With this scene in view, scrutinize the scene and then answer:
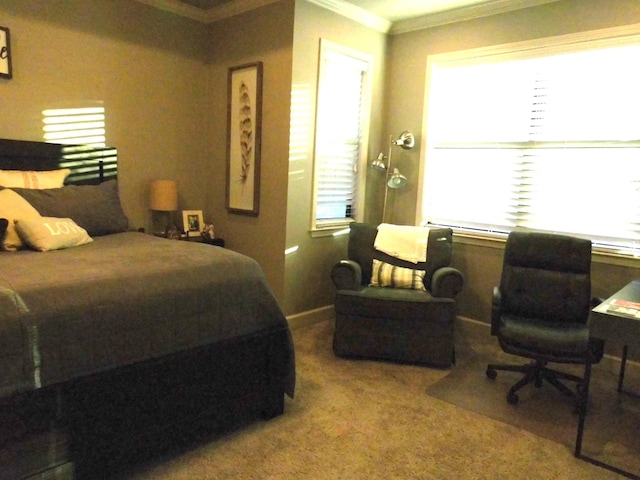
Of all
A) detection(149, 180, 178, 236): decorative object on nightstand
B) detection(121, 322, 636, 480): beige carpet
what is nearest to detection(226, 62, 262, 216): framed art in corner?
detection(149, 180, 178, 236): decorative object on nightstand

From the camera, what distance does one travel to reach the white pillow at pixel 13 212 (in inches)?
101

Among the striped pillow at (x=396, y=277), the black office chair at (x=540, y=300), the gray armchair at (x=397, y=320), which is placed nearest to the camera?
the black office chair at (x=540, y=300)

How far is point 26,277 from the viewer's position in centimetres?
188

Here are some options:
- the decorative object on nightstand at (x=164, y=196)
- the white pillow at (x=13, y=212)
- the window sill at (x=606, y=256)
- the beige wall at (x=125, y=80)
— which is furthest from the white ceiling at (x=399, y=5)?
the white pillow at (x=13, y=212)

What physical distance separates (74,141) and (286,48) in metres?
1.74

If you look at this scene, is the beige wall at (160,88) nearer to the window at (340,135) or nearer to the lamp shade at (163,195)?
the lamp shade at (163,195)

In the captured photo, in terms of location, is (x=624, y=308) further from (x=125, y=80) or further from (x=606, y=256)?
(x=125, y=80)

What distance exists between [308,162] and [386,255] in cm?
98

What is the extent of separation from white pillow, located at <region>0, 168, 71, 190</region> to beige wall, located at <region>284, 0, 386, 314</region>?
1.65 metres

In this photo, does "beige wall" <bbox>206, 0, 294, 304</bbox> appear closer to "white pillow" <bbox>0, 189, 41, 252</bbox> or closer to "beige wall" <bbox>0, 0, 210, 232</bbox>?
"beige wall" <bbox>0, 0, 210, 232</bbox>

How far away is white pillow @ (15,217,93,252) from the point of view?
2.54m

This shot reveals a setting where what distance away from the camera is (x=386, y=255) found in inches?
151

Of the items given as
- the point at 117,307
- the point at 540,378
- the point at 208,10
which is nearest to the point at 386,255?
the point at 540,378

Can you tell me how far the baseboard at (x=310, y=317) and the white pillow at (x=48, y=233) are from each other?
1812 millimetres
